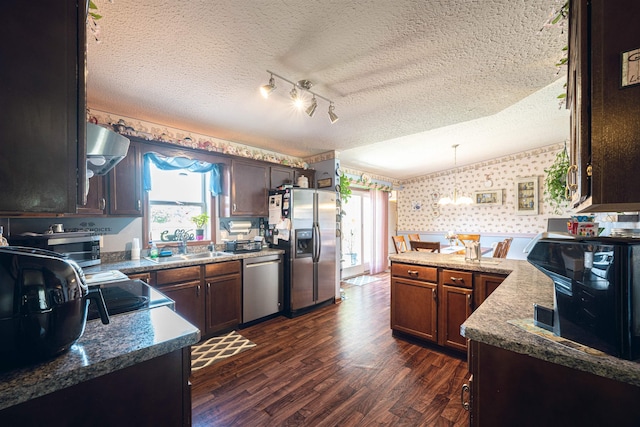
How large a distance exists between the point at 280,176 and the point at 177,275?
193 centimetres

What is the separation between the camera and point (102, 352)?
2.66 feet

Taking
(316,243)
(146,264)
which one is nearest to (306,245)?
(316,243)

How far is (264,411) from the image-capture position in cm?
175

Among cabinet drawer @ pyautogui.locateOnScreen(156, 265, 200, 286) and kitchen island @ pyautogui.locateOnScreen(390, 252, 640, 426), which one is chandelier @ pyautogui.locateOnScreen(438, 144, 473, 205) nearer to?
kitchen island @ pyautogui.locateOnScreen(390, 252, 640, 426)

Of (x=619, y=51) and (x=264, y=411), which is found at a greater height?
(x=619, y=51)

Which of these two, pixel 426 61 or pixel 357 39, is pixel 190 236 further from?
pixel 426 61

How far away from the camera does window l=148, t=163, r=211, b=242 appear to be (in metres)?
3.04

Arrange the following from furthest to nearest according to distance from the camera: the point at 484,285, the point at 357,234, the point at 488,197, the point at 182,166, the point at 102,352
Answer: the point at 357,234 < the point at 488,197 < the point at 182,166 < the point at 484,285 < the point at 102,352

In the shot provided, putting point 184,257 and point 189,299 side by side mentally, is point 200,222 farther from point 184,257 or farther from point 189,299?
point 189,299

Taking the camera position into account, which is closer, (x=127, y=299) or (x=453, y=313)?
(x=127, y=299)

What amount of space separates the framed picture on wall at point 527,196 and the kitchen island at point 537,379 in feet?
17.5

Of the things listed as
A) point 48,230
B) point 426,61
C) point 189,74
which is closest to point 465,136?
point 426,61

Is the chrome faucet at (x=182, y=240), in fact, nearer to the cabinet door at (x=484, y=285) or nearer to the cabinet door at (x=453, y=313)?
the cabinet door at (x=453, y=313)

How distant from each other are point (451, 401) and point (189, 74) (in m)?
3.06
